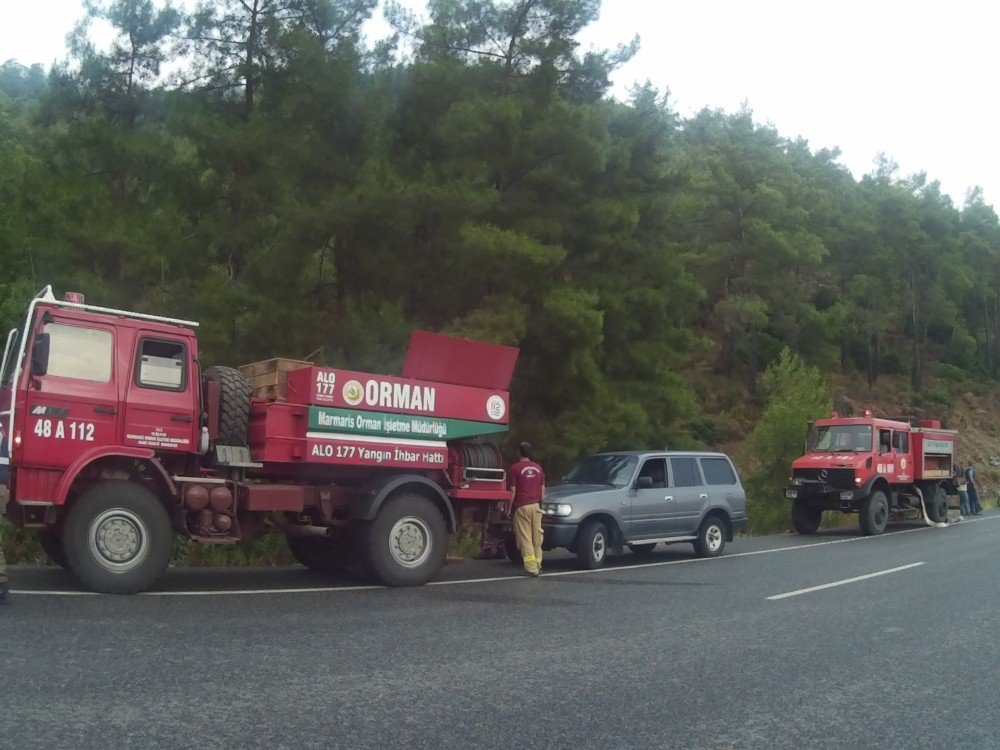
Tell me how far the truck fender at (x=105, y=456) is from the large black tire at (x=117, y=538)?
0.21 metres

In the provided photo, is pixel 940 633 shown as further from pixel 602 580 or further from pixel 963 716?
pixel 602 580

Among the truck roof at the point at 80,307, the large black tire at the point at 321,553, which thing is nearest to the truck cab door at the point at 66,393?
the truck roof at the point at 80,307

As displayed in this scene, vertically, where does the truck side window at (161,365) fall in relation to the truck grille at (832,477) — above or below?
above

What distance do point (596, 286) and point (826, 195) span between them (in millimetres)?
42242

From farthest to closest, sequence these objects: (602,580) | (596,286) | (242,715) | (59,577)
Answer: (596,286) → (602,580) → (59,577) → (242,715)

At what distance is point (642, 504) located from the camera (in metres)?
14.6

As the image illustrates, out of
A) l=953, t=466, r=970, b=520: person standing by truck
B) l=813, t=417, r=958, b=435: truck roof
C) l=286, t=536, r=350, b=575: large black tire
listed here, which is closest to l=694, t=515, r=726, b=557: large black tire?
l=286, t=536, r=350, b=575: large black tire

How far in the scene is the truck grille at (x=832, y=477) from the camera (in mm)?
21672

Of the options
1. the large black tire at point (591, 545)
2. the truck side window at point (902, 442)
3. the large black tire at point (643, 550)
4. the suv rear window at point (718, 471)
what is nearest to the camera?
the large black tire at point (591, 545)

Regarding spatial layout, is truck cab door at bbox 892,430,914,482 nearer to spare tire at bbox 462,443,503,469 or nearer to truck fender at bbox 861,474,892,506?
truck fender at bbox 861,474,892,506

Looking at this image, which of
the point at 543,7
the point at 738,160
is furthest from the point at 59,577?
the point at 738,160

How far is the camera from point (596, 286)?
810 inches

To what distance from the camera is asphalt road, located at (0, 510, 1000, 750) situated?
16.4 ft

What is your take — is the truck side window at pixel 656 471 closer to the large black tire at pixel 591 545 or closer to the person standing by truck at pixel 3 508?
the large black tire at pixel 591 545
